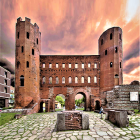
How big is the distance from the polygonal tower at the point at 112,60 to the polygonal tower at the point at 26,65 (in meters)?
12.8

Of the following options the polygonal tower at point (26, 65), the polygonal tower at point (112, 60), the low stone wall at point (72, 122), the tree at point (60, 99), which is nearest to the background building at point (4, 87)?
the polygonal tower at point (26, 65)

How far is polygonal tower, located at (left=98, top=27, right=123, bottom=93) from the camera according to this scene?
18.2 metres

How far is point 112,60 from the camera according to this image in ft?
61.1

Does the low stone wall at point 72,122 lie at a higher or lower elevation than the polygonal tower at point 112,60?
lower

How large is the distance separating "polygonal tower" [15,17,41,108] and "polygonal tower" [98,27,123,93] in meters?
12.8

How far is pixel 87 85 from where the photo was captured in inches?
806

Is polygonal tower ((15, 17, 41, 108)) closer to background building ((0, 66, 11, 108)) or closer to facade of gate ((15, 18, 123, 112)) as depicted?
facade of gate ((15, 18, 123, 112))

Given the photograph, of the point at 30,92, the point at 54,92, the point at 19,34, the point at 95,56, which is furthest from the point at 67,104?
the point at 19,34

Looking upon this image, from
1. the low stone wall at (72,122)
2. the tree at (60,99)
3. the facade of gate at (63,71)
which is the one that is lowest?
the tree at (60,99)

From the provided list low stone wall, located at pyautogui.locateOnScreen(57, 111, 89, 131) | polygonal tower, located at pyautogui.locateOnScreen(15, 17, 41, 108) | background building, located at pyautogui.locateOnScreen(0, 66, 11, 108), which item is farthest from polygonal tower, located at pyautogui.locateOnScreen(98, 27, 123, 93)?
background building, located at pyautogui.locateOnScreen(0, 66, 11, 108)

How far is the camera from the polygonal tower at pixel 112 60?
59.6 ft

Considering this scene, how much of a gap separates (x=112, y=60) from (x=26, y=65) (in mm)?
15215

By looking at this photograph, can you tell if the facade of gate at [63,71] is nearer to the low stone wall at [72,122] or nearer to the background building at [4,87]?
the low stone wall at [72,122]

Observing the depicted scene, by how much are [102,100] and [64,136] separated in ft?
50.5
